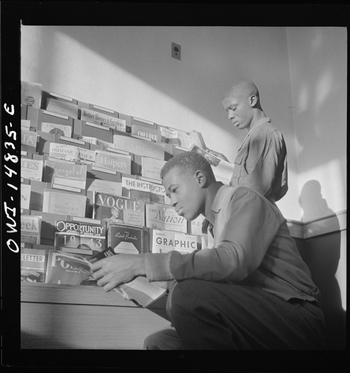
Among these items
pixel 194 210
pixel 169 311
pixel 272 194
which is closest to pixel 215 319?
pixel 169 311

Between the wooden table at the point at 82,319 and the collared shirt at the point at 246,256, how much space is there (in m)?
0.18

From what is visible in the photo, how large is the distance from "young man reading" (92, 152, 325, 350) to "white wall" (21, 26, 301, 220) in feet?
0.79

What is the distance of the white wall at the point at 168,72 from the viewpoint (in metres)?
2.78

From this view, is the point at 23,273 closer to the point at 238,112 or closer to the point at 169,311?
the point at 169,311

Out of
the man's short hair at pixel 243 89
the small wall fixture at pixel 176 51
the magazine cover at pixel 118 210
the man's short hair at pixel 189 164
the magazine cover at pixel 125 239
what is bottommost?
the magazine cover at pixel 125 239

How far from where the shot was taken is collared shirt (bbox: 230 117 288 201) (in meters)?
2.76

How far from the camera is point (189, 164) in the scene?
2.75 metres

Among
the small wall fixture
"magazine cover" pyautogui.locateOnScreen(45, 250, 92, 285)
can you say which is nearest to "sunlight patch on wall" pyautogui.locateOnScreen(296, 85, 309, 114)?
the small wall fixture

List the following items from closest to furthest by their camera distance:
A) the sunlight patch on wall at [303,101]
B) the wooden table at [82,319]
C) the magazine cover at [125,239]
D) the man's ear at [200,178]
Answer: the wooden table at [82,319] < the magazine cover at [125,239] < the man's ear at [200,178] < the sunlight patch on wall at [303,101]

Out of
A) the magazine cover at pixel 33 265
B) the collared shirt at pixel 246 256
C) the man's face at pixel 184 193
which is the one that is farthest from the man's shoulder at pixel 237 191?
the magazine cover at pixel 33 265

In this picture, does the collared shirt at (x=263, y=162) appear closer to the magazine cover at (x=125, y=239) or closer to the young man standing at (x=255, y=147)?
the young man standing at (x=255, y=147)

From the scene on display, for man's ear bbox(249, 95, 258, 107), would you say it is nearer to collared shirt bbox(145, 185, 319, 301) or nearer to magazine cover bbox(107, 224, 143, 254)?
collared shirt bbox(145, 185, 319, 301)

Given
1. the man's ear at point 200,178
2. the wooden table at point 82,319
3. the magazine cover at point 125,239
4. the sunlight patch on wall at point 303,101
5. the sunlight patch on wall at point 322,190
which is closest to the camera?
the wooden table at point 82,319
